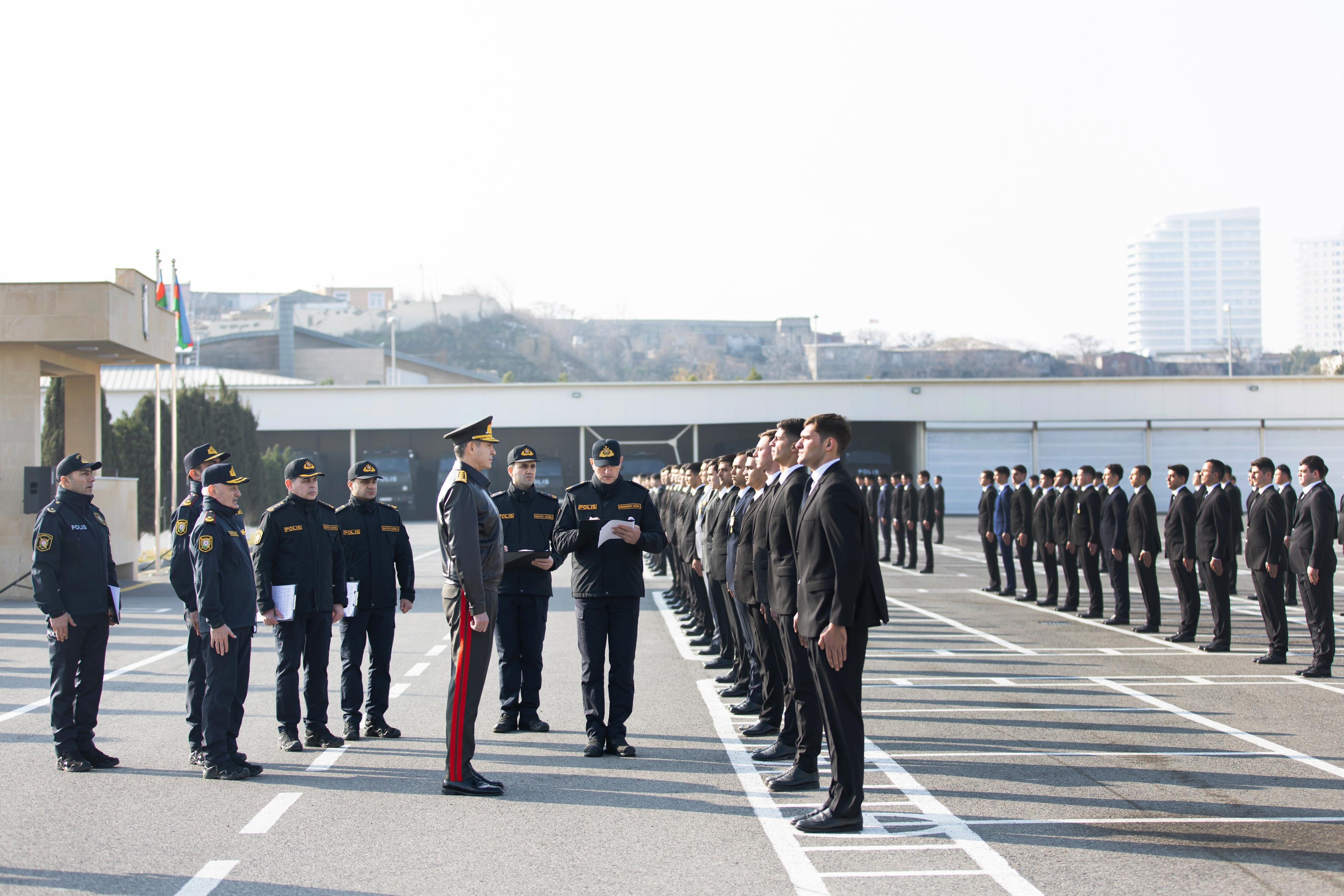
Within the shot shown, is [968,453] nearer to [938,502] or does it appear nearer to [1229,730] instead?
[938,502]

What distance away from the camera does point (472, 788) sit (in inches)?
251

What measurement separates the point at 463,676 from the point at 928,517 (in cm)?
1867

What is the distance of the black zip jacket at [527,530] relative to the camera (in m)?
8.41

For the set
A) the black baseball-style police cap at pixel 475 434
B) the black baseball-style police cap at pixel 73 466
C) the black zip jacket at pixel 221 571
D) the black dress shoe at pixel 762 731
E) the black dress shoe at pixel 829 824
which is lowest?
A: the black dress shoe at pixel 762 731

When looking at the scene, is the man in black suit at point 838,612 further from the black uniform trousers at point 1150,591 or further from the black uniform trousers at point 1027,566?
the black uniform trousers at point 1027,566

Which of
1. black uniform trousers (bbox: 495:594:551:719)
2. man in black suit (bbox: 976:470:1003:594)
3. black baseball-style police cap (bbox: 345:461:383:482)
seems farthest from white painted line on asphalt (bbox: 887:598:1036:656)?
black baseball-style police cap (bbox: 345:461:383:482)

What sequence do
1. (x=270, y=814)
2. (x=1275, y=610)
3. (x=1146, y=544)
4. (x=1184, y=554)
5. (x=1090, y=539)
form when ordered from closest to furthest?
(x=270, y=814) < (x=1275, y=610) < (x=1184, y=554) < (x=1146, y=544) < (x=1090, y=539)

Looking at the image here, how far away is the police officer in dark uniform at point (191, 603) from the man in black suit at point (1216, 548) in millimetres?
10078

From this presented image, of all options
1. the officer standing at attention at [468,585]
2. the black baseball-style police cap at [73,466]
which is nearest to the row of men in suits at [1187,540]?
the officer standing at attention at [468,585]

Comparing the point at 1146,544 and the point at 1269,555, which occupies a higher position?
the point at 1269,555

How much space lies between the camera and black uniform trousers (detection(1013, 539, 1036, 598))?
714 inches

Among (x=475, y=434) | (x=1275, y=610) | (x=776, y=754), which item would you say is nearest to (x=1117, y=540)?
(x=1275, y=610)

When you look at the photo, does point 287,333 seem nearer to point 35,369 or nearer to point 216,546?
point 35,369

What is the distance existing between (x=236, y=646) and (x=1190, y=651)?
981 centimetres
